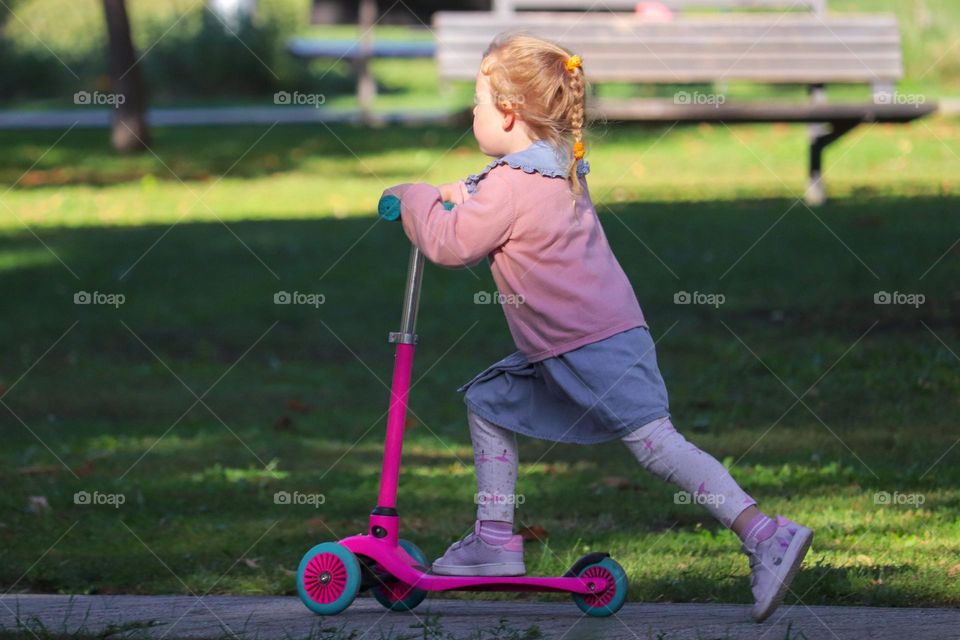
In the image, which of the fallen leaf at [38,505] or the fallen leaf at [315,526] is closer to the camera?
the fallen leaf at [315,526]

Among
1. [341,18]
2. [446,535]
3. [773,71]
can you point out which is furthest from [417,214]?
[341,18]

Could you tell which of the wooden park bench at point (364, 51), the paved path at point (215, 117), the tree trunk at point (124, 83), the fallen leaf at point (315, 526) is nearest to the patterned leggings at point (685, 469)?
the fallen leaf at point (315, 526)

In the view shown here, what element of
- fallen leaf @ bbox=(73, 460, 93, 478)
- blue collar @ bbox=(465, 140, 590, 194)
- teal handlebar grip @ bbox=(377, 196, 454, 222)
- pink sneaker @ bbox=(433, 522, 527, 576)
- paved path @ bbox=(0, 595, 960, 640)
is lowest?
paved path @ bbox=(0, 595, 960, 640)

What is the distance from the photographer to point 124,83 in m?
15.4

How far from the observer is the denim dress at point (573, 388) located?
345 centimetres

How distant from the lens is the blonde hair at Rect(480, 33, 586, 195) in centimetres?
356

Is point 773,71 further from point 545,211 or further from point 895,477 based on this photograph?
point 545,211

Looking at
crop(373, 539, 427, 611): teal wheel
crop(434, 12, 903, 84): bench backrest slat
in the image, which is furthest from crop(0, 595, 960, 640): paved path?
crop(434, 12, 903, 84): bench backrest slat

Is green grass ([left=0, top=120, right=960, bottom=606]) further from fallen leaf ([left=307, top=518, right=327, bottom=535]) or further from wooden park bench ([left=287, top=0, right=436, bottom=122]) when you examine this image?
wooden park bench ([left=287, top=0, right=436, bottom=122])

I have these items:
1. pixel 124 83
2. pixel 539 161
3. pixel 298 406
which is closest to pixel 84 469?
pixel 298 406

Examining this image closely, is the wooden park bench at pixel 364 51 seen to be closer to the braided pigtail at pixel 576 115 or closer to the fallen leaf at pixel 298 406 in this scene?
the fallen leaf at pixel 298 406

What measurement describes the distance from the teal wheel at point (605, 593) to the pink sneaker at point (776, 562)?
1.17 feet

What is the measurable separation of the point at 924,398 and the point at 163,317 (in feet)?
15.7

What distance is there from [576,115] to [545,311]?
498 millimetres
